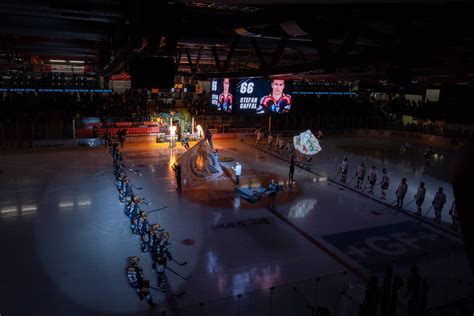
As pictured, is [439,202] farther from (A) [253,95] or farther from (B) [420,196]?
(A) [253,95]

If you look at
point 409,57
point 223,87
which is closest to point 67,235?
point 409,57

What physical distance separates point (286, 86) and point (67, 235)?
23.5m

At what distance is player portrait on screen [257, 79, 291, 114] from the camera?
3122cm

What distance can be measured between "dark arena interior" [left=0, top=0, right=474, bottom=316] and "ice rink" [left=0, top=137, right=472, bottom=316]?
63 millimetres

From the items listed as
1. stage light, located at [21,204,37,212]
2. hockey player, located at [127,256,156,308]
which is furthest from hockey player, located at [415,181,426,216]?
stage light, located at [21,204,37,212]

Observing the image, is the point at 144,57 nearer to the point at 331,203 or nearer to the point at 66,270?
the point at 66,270

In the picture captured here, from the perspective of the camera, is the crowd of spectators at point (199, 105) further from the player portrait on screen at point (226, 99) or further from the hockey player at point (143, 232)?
the hockey player at point (143, 232)

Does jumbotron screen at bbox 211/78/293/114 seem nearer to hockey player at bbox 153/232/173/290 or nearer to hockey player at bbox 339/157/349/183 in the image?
hockey player at bbox 339/157/349/183

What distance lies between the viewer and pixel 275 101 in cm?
3170

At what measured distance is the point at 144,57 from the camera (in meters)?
9.73

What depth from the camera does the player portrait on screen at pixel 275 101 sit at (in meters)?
31.2

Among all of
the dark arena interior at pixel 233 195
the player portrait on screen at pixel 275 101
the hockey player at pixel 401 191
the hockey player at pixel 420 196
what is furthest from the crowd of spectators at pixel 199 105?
the hockey player at pixel 420 196

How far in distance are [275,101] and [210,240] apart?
21.1 m

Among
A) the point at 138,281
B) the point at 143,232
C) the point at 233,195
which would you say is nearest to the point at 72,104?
the point at 233,195
